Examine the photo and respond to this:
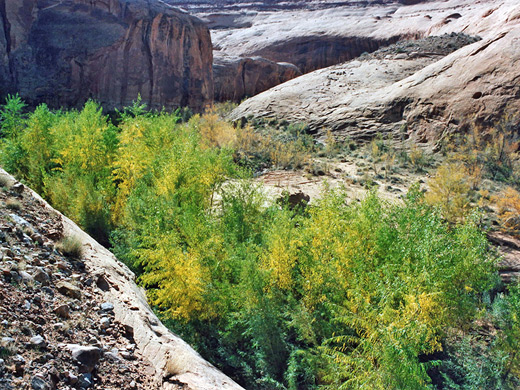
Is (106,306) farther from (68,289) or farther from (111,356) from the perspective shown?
(111,356)

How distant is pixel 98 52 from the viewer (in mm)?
25359

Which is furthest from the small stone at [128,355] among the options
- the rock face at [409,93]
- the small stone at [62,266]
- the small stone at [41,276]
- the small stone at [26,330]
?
the rock face at [409,93]

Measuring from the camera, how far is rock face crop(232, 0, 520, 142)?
16.8 m

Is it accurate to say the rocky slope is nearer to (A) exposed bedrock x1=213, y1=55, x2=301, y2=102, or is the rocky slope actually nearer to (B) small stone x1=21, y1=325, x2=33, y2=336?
(B) small stone x1=21, y1=325, x2=33, y2=336

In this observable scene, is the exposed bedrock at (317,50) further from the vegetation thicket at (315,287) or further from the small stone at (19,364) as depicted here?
the small stone at (19,364)

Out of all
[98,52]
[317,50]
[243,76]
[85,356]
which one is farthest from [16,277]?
[317,50]

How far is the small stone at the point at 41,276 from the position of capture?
4.38m

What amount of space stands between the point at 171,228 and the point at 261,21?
53.9m

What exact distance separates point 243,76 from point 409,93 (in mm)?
23265

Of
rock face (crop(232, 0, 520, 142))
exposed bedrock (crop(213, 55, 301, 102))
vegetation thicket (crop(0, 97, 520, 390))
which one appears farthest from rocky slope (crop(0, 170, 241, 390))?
exposed bedrock (crop(213, 55, 301, 102))

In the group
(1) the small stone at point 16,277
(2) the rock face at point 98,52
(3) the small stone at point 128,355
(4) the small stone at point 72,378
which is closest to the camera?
(4) the small stone at point 72,378

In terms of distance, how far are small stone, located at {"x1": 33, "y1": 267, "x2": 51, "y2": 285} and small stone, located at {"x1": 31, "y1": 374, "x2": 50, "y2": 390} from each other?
4.72ft

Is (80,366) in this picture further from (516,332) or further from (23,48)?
(23,48)

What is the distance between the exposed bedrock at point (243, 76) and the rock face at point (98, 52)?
9.21 m
